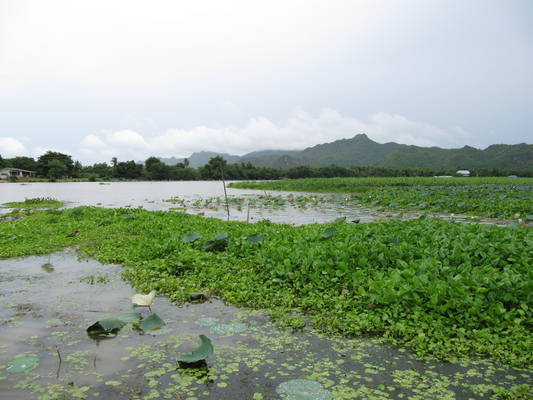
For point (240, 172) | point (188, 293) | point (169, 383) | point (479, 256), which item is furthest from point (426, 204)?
point (240, 172)

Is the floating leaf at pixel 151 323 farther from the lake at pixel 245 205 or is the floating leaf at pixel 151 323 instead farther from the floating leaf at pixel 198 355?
the lake at pixel 245 205

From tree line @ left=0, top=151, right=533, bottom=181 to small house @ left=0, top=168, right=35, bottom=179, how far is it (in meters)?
1.47

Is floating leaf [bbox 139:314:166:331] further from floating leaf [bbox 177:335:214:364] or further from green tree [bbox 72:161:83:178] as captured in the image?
green tree [bbox 72:161:83:178]

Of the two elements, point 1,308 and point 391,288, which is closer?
point 391,288

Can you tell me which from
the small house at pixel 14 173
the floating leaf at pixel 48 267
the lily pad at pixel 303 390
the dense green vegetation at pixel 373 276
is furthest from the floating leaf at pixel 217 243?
the small house at pixel 14 173

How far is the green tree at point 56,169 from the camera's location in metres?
87.4

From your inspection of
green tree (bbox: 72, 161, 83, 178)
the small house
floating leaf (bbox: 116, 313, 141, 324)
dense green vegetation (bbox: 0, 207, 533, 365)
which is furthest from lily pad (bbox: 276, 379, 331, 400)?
green tree (bbox: 72, 161, 83, 178)

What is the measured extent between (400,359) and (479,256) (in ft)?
11.3

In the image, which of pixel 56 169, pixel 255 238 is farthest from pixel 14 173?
pixel 255 238

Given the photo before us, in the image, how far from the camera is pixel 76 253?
941 cm

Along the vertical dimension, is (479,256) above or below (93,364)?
above

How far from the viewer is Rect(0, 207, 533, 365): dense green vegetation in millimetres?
4500

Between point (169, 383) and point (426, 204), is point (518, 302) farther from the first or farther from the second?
point (426, 204)

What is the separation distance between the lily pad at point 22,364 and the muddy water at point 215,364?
0.05m
